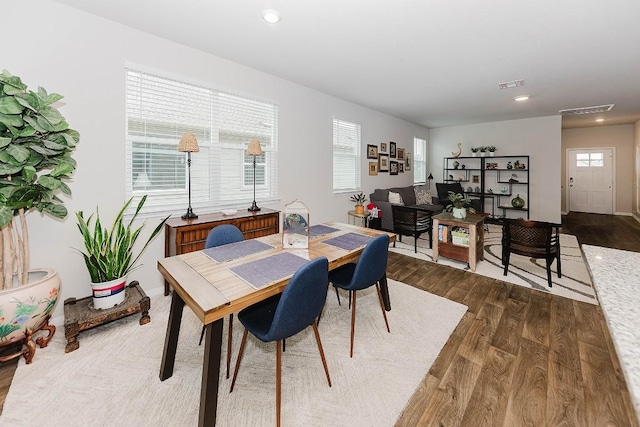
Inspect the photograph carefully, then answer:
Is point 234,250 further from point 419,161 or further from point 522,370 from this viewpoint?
point 419,161

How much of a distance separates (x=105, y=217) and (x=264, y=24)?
2362mm

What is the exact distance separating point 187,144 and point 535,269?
4615 millimetres

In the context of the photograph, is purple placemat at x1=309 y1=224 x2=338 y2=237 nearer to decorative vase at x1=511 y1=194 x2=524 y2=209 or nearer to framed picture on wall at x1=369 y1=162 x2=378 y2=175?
framed picture on wall at x1=369 y1=162 x2=378 y2=175

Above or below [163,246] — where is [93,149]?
above

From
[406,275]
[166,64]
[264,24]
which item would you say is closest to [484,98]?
[406,275]

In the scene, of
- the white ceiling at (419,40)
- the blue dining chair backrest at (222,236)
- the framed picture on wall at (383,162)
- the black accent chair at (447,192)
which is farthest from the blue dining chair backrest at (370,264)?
the black accent chair at (447,192)

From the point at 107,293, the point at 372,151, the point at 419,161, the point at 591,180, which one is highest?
the point at 419,161

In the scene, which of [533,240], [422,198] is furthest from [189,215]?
[422,198]

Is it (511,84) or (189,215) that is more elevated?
(511,84)

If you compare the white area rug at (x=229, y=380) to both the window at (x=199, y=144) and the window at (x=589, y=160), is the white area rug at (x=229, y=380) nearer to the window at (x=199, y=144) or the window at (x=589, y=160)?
the window at (x=199, y=144)

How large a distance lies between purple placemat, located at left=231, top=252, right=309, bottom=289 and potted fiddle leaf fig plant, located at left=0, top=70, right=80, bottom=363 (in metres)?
1.46

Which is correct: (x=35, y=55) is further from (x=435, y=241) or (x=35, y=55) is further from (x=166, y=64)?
(x=435, y=241)

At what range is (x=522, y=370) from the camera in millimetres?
1881

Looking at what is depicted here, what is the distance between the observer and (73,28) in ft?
7.80
